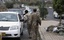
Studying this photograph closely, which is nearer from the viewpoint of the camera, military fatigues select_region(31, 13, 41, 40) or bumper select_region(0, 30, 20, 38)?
military fatigues select_region(31, 13, 41, 40)

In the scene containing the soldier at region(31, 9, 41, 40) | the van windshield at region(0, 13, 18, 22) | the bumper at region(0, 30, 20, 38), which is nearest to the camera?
the soldier at region(31, 9, 41, 40)

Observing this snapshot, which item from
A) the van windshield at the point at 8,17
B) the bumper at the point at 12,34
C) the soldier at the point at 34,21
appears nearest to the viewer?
the soldier at the point at 34,21

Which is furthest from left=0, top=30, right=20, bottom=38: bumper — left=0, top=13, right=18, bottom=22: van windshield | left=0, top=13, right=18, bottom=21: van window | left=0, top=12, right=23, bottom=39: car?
left=0, top=13, right=18, bottom=21: van window

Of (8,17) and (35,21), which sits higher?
(35,21)

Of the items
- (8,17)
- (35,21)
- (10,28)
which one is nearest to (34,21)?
(35,21)

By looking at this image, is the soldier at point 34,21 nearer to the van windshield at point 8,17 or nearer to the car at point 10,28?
the car at point 10,28

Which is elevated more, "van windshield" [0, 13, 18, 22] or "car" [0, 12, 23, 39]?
"van windshield" [0, 13, 18, 22]

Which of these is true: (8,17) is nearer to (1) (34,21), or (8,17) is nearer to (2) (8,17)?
(2) (8,17)

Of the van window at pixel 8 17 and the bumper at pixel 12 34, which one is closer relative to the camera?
the bumper at pixel 12 34

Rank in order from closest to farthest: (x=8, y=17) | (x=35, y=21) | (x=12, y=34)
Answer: (x=35, y=21)
(x=12, y=34)
(x=8, y=17)

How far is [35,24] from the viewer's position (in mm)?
12320

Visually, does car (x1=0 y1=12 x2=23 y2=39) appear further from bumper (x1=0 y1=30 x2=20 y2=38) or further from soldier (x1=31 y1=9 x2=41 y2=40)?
soldier (x1=31 y1=9 x2=41 y2=40)

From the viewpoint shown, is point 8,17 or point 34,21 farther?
point 8,17

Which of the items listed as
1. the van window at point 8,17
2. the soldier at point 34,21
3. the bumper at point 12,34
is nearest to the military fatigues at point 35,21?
the soldier at point 34,21
